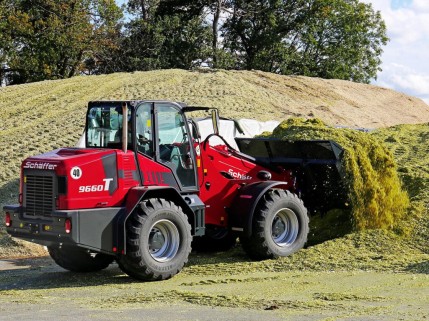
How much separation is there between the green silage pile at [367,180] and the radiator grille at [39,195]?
4.20 metres

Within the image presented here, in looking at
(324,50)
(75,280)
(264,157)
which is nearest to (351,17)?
(324,50)

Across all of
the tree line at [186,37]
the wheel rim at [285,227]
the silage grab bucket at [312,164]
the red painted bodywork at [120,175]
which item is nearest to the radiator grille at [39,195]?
the red painted bodywork at [120,175]

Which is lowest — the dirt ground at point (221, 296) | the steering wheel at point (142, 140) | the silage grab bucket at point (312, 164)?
the dirt ground at point (221, 296)

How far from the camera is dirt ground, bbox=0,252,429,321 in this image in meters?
7.39

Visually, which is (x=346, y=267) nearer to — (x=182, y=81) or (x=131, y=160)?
(x=131, y=160)

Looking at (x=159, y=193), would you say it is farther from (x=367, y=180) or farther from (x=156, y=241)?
(x=367, y=180)

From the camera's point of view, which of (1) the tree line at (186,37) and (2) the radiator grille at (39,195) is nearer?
(2) the radiator grille at (39,195)

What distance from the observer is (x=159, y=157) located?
32.5 feet

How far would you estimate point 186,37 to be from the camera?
41312 millimetres

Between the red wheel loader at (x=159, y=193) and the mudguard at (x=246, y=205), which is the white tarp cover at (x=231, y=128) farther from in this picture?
the mudguard at (x=246, y=205)

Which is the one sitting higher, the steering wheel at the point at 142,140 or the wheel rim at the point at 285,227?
the steering wheel at the point at 142,140

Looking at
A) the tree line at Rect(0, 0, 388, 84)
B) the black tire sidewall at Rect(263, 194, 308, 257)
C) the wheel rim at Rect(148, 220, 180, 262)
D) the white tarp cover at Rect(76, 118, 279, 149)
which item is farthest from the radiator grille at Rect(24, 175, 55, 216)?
the tree line at Rect(0, 0, 388, 84)

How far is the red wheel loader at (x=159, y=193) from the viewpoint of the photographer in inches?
363

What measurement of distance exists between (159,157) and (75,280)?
6.69 feet
